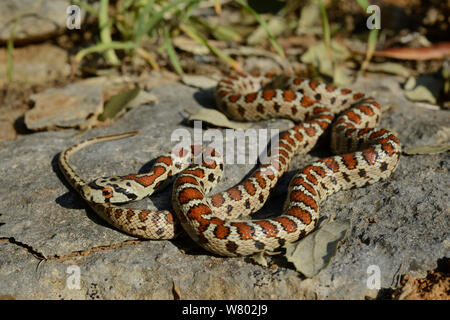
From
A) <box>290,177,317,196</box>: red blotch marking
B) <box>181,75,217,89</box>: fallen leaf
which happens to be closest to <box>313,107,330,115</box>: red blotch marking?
<box>290,177,317,196</box>: red blotch marking

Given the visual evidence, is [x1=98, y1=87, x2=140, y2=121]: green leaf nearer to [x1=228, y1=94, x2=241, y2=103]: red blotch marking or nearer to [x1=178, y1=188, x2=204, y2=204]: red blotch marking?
[x1=228, y1=94, x2=241, y2=103]: red blotch marking

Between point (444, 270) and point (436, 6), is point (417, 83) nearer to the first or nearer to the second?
point (436, 6)

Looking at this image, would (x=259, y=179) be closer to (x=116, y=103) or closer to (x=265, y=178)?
(x=265, y=178)

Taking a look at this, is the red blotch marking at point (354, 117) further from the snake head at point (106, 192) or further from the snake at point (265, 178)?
the snake head at point (106, 192)

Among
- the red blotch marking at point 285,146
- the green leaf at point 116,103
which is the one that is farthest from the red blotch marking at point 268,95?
the green leaf at point 116,103

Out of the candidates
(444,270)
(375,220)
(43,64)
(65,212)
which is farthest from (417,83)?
(43,64)


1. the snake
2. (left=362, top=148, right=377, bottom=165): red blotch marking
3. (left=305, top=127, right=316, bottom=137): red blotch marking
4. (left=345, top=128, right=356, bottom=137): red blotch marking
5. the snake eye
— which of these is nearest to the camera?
the snake
